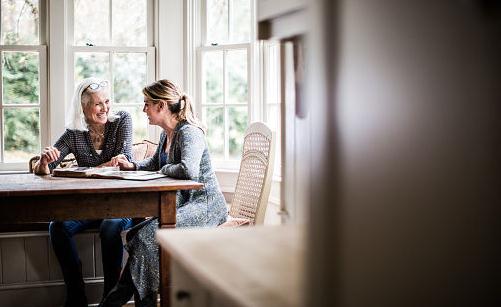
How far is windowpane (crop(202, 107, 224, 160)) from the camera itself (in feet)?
13.9

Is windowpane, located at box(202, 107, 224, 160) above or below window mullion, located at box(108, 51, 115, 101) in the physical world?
below

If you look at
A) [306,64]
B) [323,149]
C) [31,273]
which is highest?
[306,64]

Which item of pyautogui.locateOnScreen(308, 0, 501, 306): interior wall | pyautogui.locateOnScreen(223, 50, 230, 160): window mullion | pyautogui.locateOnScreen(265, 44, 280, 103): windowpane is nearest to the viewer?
pyautogui.locateOnScreen(308, 0, 501, 306): interior wall

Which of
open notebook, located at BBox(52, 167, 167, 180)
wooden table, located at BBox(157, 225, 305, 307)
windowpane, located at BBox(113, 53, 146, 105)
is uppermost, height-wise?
windowpane, located at BBox(113, 53, 146, 105)

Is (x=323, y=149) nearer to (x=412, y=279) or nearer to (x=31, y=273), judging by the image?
(x=412, y=279)

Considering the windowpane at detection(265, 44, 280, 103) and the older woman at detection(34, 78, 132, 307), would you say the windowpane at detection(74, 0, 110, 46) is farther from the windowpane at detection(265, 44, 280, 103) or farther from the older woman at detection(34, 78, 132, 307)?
the windowpane at detection(265, 44, 280, 103)

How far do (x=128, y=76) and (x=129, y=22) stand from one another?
1.20 feet

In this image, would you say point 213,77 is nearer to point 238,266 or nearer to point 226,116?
point 226,116

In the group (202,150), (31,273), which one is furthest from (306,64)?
(31,273)

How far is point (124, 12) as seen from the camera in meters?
4.30

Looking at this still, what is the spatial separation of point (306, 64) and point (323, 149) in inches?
5.8

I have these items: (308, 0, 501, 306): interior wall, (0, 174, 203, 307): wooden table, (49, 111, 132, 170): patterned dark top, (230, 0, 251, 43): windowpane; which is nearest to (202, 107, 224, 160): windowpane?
(230, 0, 251, 43): windowpane

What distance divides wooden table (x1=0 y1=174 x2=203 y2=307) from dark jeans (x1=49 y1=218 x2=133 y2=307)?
56 cm

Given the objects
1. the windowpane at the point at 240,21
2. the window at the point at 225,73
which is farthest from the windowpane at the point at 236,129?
the windowpane at the point at 240,21
